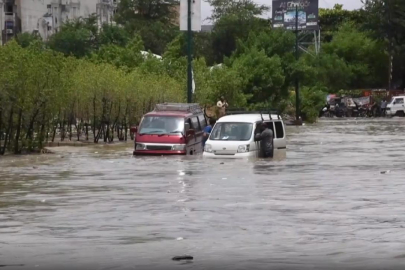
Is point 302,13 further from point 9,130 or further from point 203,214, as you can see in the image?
point 203,214

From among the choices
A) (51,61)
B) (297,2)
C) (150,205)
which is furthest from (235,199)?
(297,2)

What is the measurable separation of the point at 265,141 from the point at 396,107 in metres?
54.9

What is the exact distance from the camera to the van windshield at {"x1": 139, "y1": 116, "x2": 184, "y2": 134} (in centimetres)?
3551

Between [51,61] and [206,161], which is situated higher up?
[51,61]

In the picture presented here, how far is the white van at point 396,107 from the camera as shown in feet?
282

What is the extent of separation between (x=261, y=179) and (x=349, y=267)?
1326cm

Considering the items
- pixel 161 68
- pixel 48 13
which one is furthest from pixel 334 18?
pixel 161 68

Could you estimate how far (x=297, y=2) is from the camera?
10369 cm

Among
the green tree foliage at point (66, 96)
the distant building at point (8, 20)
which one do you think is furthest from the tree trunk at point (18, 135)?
the distant building at point (8, 20)

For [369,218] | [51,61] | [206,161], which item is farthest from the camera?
[51,61]

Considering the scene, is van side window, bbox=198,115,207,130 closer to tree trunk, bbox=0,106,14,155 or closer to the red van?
the red van

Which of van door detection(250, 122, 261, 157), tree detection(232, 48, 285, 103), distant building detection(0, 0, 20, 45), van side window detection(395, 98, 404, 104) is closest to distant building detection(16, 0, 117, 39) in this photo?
distant building detection(0, 0, 20, 45)

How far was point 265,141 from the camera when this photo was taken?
3319 cm

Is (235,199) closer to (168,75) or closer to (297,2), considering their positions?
(168,75)
